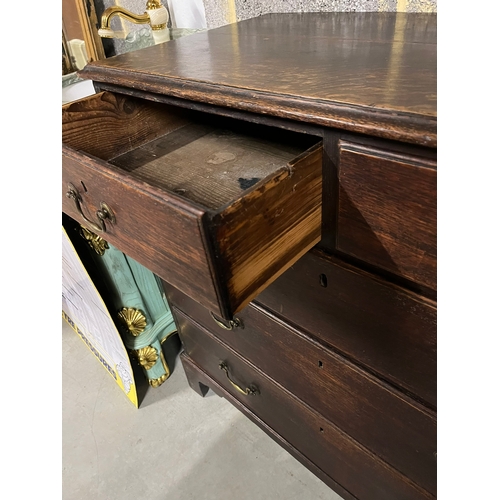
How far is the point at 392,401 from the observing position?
23.7 inches

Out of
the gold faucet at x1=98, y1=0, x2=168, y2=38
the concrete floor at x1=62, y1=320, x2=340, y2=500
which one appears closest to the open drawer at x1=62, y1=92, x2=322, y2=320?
the gold faucet at x1=98, y1=0, x2=168, y2=38

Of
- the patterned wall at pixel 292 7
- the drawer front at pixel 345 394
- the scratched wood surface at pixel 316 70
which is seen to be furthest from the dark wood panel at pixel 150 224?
the patterned wall at pixel 292 7

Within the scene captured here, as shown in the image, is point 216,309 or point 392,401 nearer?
point 216,309

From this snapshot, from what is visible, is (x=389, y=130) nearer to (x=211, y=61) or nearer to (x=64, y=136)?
(x=211, y=61)

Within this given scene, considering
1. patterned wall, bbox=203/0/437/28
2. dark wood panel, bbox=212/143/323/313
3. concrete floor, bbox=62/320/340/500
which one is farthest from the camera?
concrete floor, bbox=62/320/340/500

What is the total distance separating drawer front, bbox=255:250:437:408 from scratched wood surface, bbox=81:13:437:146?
201 mm

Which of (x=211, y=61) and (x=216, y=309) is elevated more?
(x=211, y=61)

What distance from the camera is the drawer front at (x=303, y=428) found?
0.74 metres

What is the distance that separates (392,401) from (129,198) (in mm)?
460

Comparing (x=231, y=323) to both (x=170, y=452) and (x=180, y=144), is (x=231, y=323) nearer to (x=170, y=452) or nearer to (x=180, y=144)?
(x=180, y=144)

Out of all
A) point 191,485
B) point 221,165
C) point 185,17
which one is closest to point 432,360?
point 221,165

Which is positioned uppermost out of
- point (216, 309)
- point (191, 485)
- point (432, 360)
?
point (216, 309)

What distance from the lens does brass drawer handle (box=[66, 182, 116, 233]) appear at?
48 cm

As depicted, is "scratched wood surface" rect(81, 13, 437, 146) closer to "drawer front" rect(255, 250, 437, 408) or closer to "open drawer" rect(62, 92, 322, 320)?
"open drawer" rect(62, 92, 322, 320)
